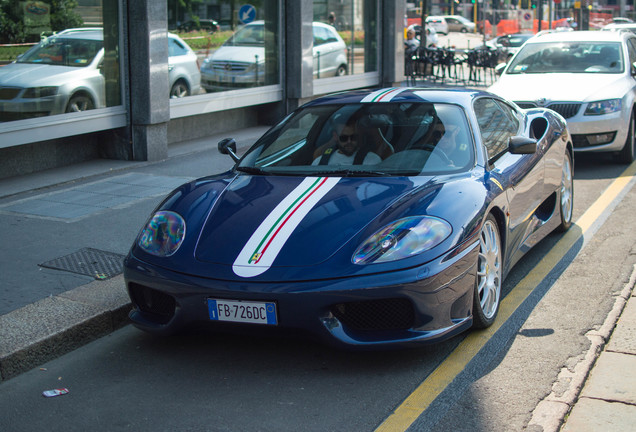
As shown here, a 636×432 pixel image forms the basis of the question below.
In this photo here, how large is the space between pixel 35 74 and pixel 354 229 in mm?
6187

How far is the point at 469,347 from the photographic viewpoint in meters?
4.61

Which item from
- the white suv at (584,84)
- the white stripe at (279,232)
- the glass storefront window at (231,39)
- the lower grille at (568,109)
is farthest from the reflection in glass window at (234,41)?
the white stripe at (279,232)

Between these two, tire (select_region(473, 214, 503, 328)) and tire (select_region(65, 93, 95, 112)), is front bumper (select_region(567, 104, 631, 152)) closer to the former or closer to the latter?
tire (select_region(473, 214, 503, 328))

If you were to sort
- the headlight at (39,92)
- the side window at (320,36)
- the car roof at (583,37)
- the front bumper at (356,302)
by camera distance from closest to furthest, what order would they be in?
the front bumper at (356,302), the headlight at (39,92), the car roof at (583,37), the side window at (320,36)

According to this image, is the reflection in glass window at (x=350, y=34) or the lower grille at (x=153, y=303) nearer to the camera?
the lower grille at (x=153, y=303)

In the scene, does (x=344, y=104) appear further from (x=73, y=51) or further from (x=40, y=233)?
(x=73, y=51)

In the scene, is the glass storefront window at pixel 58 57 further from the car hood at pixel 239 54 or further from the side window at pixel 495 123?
the side window at pixel 495 123

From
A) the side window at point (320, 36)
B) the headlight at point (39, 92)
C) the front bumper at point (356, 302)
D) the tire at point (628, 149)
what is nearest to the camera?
the front bumper at point (356, 302)

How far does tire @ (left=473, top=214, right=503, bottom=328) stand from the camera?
15.4 feet

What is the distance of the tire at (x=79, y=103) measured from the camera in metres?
9.73

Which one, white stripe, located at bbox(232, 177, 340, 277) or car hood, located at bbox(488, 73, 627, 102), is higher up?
car hood, located at bbox(488, 73, 627, 102)

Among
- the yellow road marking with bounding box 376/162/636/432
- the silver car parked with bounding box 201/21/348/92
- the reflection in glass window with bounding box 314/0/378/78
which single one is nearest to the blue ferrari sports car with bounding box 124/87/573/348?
the yellow road marking with bounding box 376/162/636/432

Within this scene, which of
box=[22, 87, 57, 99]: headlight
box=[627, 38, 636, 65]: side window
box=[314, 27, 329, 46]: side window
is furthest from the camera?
box=[314, 27, 329, 46]: side window

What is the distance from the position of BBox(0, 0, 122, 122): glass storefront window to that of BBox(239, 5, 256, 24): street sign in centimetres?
325
